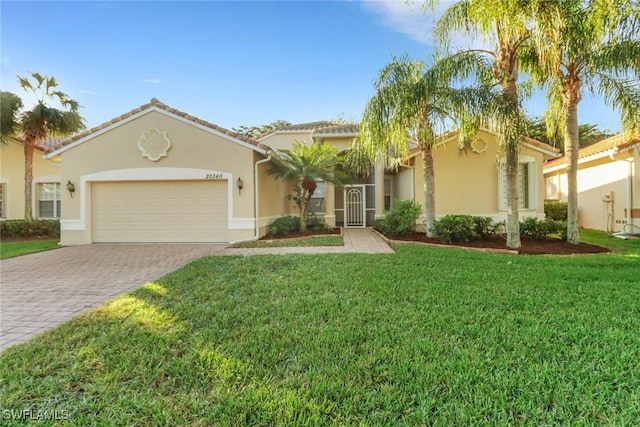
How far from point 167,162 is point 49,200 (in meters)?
11.8

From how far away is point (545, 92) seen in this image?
38.7 ft

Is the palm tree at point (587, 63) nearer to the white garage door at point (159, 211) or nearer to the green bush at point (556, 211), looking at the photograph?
the green bush at point (556, 211)

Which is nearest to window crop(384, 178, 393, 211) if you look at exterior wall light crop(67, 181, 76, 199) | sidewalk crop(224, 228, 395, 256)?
sidewalk crop(224, 228, 395, 256)

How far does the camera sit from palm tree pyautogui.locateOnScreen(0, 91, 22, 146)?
597 inches

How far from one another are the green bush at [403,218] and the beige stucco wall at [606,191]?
970 cm

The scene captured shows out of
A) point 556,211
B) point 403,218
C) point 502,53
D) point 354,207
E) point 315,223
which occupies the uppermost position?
point 502,53

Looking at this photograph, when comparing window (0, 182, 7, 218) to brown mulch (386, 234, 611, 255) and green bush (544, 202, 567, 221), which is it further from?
green bush (544, 202, 567, 221)

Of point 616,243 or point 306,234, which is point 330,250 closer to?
point 306,234

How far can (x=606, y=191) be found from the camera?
A: 15.6 meters

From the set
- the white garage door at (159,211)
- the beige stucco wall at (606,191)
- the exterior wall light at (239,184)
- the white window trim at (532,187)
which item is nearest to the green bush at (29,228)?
the white garage door at (159,211)

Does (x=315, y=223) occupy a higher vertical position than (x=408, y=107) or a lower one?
lower

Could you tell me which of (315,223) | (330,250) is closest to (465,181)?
(315,223)

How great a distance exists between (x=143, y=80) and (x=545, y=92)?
17.4 meters

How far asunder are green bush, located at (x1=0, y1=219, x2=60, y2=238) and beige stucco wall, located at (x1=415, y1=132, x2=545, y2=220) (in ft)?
60.5
